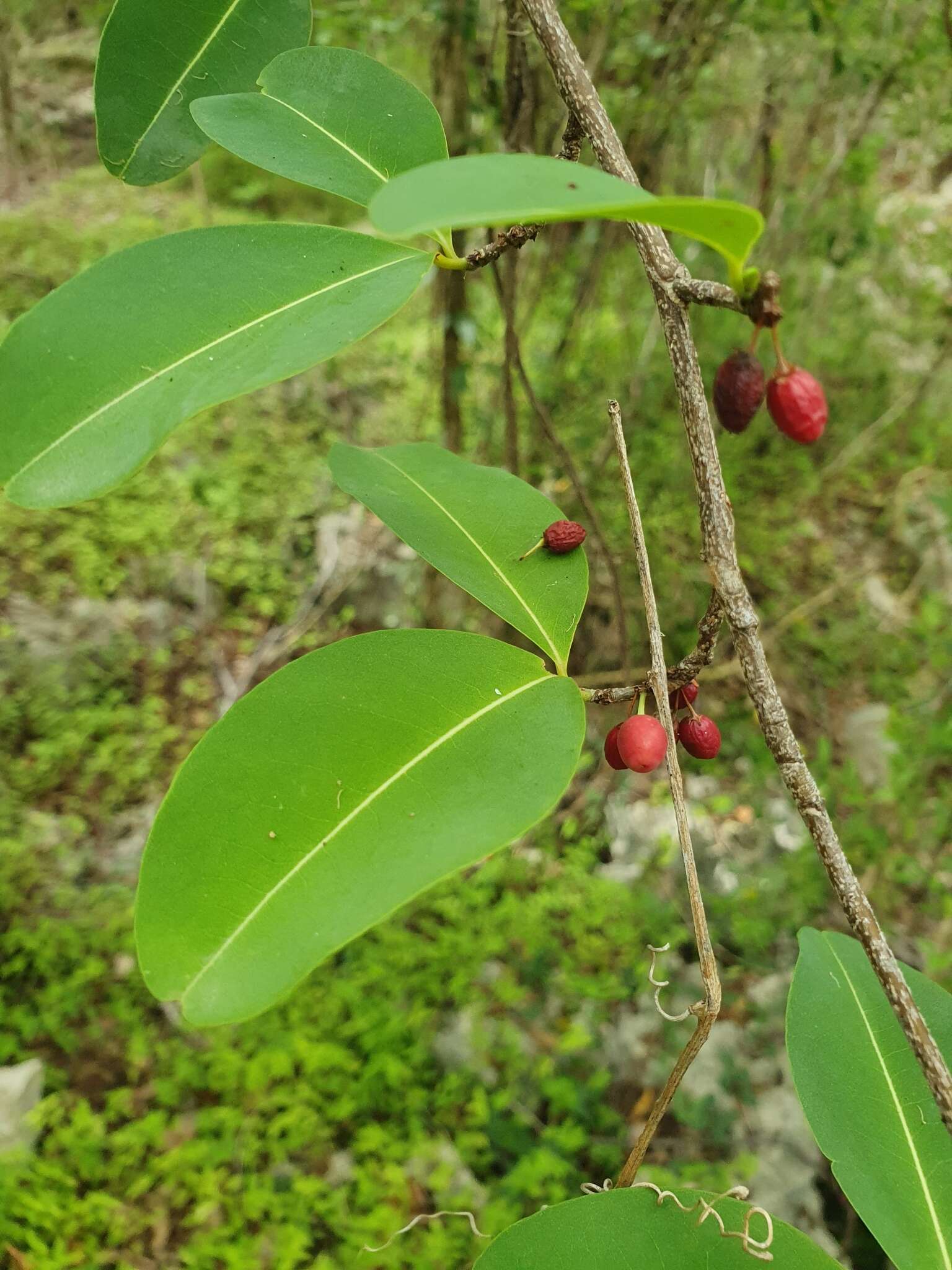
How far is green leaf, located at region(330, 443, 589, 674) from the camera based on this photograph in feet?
2.13

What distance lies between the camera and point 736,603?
48 cm

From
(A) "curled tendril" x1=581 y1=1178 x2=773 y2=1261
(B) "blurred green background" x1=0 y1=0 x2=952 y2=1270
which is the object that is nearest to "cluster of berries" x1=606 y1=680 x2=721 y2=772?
(A) "curled tendril" x1=581 y1=1178 x2=773 y2=1261

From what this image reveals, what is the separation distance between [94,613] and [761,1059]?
245 cm

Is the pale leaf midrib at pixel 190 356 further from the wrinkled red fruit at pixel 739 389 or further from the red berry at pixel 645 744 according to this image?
the red berry at pixel 645 744

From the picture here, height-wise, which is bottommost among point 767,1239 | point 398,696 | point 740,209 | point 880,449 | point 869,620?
point 869,620

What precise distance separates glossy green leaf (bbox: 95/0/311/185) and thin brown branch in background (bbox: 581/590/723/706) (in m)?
0.58

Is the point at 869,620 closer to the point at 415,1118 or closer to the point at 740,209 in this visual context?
the point at 415,1118

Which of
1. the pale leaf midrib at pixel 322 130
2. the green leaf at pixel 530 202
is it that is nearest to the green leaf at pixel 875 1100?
the green leaf at pixel 530 202

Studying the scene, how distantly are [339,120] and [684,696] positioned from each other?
0.52 metres

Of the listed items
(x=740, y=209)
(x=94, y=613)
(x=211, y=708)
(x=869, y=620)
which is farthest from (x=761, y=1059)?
(x=94, y=613)

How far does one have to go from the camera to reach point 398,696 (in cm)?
53

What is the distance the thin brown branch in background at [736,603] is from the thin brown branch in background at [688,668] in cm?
2

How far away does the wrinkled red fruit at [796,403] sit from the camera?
577 millimetres

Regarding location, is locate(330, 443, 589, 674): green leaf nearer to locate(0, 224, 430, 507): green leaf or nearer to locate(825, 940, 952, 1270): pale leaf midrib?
locate(0, 224, 430, 507): green leaf
